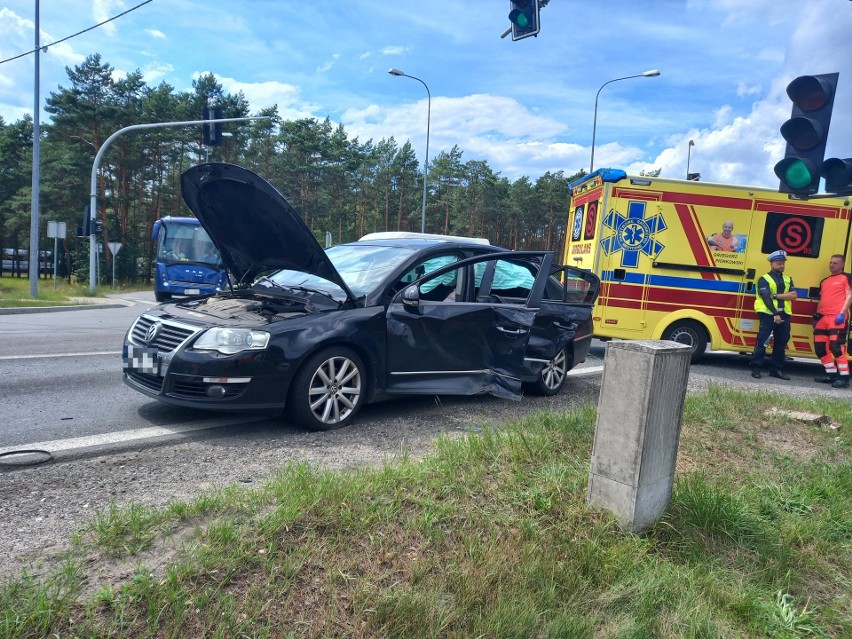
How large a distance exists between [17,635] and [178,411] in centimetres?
333

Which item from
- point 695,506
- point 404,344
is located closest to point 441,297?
point 404,344

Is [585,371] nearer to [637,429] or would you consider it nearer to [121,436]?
[637,429]

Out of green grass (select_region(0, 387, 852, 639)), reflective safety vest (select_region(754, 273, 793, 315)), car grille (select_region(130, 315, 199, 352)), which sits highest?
reflective safety vest (select_region(754, 273, 793, 315))

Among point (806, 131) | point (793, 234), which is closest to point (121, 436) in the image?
point (806, 131)

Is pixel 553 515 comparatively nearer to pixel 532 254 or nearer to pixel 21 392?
pixel 532 254

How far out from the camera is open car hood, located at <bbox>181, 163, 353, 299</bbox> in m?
4.75

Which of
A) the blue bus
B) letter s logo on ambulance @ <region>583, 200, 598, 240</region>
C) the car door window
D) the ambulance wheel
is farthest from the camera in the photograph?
the blue bus

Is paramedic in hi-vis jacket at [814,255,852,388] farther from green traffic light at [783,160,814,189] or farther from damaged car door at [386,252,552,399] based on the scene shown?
damaged car door at [386,252,552,399]

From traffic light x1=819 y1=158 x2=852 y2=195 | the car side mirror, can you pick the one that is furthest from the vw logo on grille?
traffic light x1=819 y1=158 x2=852 y2=195

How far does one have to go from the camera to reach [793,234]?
9.72 m

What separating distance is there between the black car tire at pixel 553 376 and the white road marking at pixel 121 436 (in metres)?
2.99

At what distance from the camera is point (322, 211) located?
4969 centimetres

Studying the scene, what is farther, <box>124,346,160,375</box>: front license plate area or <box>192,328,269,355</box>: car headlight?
<box>124,346,160,375</box>: front license plate area

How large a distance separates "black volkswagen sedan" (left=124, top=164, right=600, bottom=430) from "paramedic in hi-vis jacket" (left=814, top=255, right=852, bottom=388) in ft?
18.6
